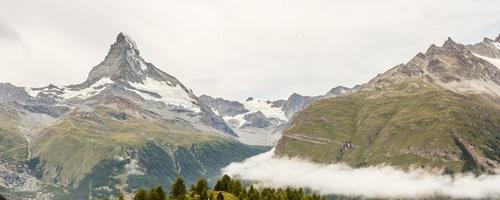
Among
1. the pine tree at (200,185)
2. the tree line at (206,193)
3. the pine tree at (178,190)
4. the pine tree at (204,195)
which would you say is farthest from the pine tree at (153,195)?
the pine tree at (204,195)

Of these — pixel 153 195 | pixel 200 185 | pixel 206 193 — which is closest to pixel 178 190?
pixel 200 185

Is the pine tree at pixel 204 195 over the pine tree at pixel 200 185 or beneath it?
beneath

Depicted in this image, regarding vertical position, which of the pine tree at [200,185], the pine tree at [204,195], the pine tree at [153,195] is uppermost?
the pine tree at [200,185]

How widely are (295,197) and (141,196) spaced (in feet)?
180

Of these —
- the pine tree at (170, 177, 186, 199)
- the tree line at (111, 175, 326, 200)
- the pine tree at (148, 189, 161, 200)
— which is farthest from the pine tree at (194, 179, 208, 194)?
the pine tree at (148, 189, 161, 200)

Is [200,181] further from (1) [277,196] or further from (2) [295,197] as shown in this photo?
(2) [295,197]

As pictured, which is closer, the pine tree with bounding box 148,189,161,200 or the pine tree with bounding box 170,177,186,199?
the pine tree with bounding box 148,189,161,200

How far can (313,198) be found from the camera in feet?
619

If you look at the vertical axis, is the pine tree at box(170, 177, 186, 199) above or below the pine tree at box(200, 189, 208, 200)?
above

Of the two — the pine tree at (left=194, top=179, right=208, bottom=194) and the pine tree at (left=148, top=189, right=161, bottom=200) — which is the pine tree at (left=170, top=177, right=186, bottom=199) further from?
the pine tree at (left=148, top=189, right=161, bottom=200)

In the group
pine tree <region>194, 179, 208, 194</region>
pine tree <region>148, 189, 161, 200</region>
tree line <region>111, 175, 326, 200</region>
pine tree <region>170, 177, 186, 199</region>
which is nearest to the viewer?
tree line <region>111, 175, 326, 200</region>

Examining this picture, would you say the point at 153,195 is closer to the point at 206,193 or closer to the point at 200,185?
the point at 200,185

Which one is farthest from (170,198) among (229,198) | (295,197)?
(295,197)

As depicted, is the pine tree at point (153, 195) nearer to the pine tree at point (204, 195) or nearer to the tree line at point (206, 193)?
the tree line at point (206, 193)
